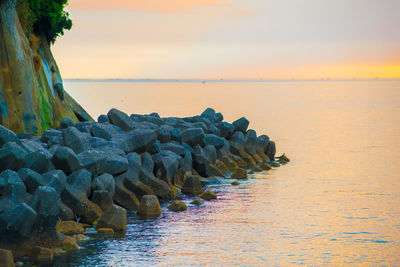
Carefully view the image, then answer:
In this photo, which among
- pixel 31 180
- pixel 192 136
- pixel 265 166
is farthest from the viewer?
pixel 265 166

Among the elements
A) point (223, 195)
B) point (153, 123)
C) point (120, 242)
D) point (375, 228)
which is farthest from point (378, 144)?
point (120, 242)

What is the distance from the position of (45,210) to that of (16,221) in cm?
93

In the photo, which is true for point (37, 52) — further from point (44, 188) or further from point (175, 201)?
point (44, 188)

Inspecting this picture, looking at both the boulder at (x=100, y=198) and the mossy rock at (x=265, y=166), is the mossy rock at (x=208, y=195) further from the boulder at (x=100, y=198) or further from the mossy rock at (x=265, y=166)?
the mossy rock at (x=265, y=166)

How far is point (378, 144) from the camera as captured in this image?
4359 centimetres

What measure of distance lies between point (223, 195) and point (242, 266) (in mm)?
8822

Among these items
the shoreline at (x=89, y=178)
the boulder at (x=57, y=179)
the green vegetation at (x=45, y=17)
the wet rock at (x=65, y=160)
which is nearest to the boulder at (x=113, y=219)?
the shoreline at (x=89, y=178)

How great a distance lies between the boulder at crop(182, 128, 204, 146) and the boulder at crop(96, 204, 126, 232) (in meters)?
11.2

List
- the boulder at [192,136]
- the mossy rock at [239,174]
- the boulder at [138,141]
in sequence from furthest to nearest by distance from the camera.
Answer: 1. the boulder at [192,136]
2. the mossy rock at [239,174]
3. the boulder at [138,141]

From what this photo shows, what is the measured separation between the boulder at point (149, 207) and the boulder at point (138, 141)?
3690mm

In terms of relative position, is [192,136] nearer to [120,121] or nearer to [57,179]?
[120,121]

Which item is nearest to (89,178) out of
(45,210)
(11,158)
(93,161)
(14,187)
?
(93,161)

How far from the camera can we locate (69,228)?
16.7m

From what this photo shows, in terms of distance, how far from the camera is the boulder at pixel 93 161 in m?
19.4
